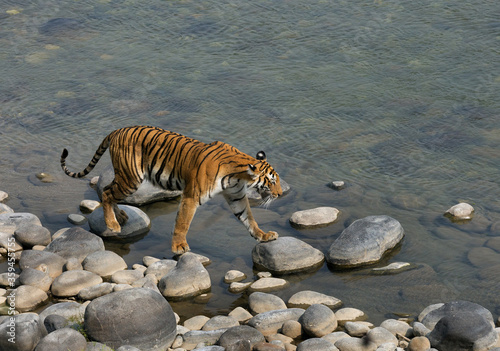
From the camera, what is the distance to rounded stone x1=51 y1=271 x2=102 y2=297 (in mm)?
7086

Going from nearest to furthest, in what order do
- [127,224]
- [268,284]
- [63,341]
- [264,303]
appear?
[63,341], [264,303], [268,284], [127,224]

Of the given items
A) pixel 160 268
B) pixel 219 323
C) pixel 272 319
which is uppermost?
pixel 272 319

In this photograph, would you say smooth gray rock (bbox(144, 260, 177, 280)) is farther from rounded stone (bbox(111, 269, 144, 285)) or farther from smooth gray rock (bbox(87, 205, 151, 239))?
smooth gray rock (bbox(87, 205, 151, 239))

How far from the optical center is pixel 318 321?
248 inches

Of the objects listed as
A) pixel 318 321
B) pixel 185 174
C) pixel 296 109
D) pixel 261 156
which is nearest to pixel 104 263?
pixel 185 174

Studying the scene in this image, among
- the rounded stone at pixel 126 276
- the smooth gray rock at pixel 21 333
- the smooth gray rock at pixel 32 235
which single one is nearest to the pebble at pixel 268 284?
the rounded stone at pixel 126 276

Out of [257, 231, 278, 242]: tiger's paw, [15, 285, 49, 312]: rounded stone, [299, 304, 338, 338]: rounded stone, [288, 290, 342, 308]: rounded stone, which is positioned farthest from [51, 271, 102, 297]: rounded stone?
[299, 304, 338, 338]: rounded stone

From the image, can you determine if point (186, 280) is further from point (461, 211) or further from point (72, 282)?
point (461, 211)

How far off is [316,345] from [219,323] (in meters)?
0.97

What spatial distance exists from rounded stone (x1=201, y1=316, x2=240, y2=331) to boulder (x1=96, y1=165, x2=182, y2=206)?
9.83 feet

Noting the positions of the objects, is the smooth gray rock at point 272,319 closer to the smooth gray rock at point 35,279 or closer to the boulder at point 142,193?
the smooth gray rock at point 35,279

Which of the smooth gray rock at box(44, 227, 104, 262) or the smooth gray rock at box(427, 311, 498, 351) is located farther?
the smooth gray rock at box(44, 227, 104, 262)

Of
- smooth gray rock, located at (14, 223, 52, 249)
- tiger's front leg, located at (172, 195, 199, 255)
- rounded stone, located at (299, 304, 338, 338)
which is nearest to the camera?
rounded stone, located at (299, 304, 338, 338)

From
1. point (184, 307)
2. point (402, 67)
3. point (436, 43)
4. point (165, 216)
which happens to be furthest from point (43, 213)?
point (436, 43)
